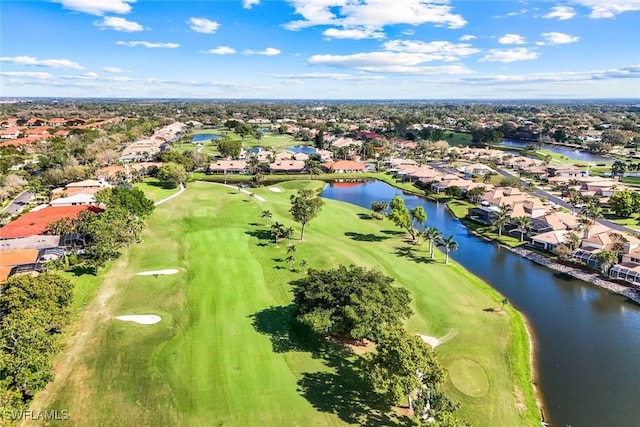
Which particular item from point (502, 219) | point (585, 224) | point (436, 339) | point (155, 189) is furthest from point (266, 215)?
point (585, 224)

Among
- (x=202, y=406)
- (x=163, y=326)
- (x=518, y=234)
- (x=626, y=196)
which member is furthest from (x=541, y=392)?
(x=626, y=196)

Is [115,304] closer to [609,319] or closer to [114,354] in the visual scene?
[114,354]

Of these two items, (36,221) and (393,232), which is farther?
(393,232)

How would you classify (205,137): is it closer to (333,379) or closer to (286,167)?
(286,167)

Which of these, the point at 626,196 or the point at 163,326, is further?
A: the point at 626,196

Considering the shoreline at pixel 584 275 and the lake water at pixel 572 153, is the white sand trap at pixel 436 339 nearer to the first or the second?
the shoreline at pixel 584 275

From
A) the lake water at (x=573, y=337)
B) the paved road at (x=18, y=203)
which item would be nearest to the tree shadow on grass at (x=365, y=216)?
the lake water at (x=573, y=337)
